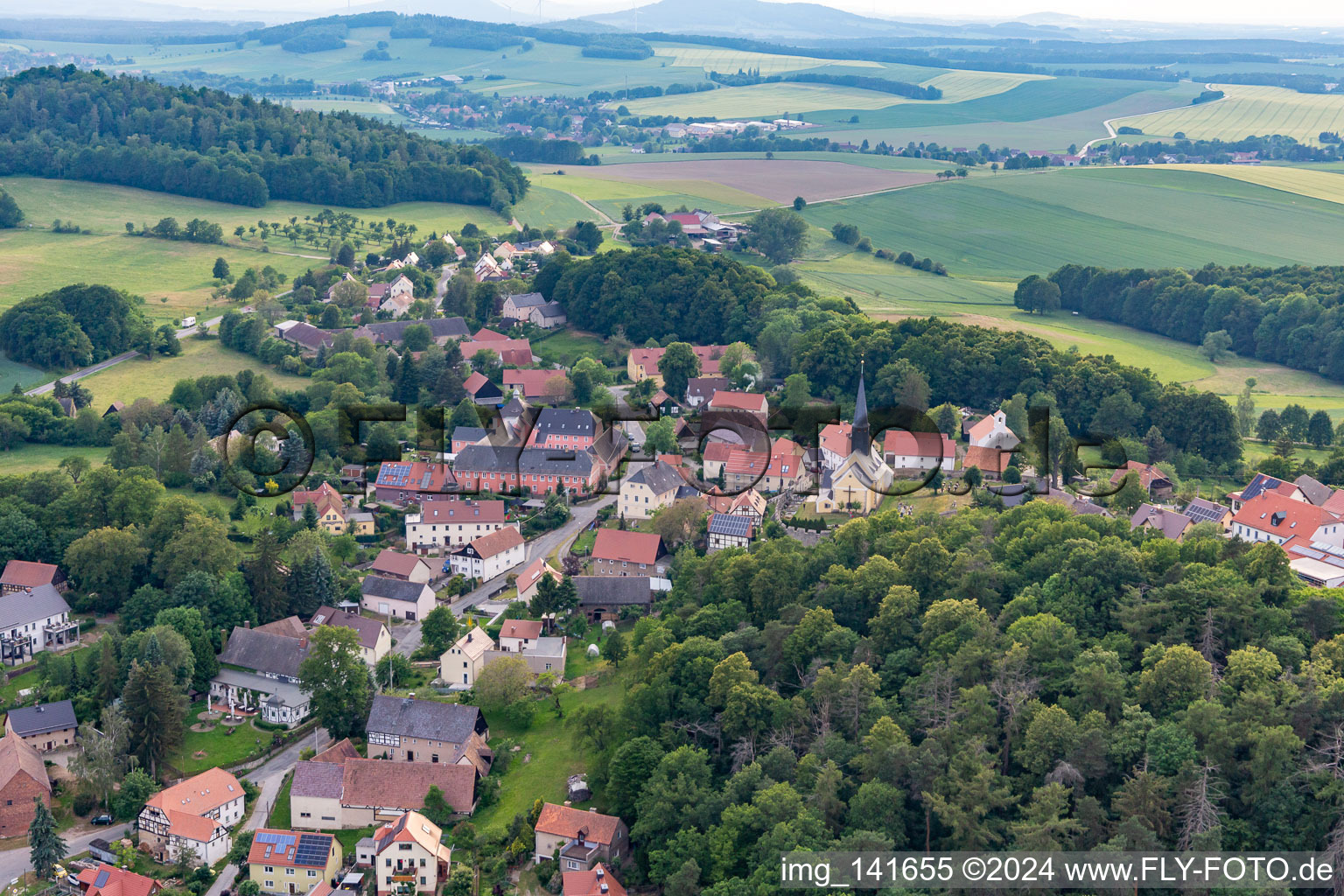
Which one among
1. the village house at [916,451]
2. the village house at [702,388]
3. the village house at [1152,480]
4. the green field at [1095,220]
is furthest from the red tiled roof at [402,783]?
the green field at [1095,220]

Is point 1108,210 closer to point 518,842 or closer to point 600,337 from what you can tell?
point 600,337

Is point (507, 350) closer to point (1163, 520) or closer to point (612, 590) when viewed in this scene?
point (612, 590)

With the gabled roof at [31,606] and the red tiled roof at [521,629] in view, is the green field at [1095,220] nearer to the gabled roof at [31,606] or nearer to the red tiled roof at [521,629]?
the red tiled roof at [521,629]

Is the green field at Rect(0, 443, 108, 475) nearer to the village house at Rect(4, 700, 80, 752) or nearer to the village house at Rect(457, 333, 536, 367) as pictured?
the village house at Rect(4, 700, 80, 752)

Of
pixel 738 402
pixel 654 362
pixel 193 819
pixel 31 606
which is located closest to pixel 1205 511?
pixel 738 402

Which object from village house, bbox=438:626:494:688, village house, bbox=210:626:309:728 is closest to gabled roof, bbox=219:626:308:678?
village house, bbox=210:626:309:728

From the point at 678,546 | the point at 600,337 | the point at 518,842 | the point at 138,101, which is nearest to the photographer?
the point at 518,842

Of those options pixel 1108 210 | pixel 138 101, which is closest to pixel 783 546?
pixel 1108 210
